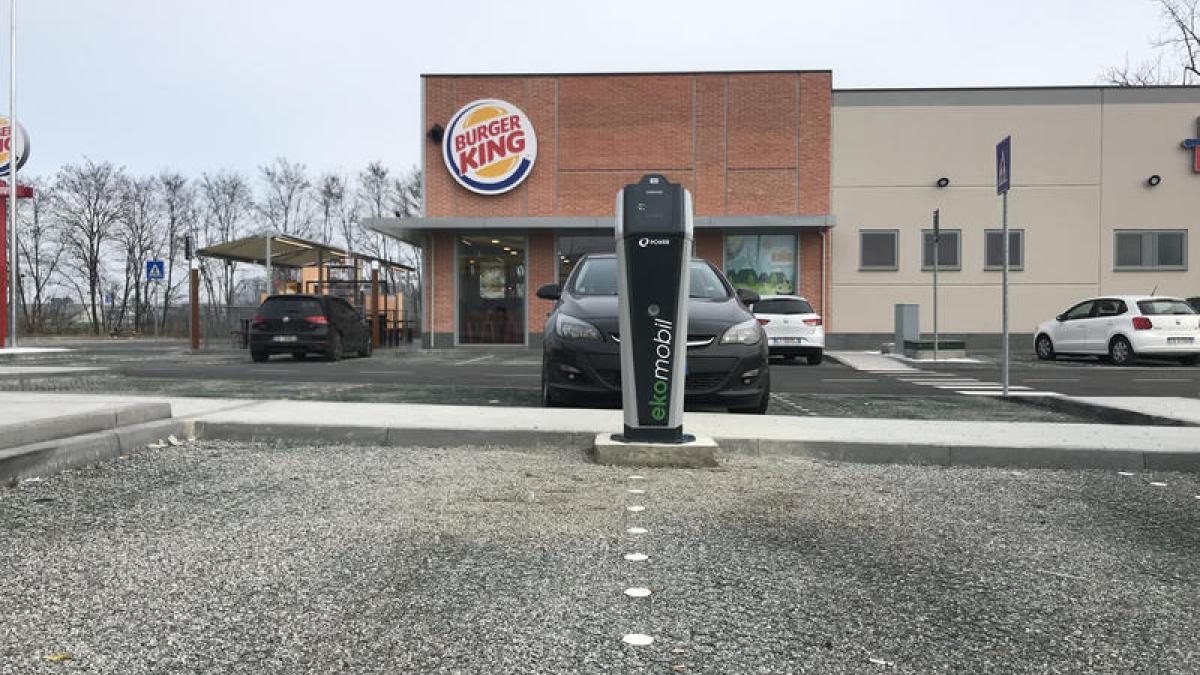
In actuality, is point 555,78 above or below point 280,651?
above

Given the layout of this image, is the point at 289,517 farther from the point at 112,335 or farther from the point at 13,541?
the point at 112,335

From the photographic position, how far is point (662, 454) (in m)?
5.45

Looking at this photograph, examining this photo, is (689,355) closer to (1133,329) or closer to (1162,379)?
(1162,379)

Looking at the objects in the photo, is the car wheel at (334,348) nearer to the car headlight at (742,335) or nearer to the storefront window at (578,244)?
the storefront window at (578,244)

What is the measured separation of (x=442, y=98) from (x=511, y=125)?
202cm

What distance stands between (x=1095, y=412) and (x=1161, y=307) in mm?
10916

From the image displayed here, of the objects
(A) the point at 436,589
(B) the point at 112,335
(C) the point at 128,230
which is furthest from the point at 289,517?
(C) the point at 128,230

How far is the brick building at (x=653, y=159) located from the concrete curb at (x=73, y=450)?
57.6 feet

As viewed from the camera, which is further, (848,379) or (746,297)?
(848,379)

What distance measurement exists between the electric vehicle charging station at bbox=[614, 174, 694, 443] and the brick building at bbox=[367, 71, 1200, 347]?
1787 centimetres

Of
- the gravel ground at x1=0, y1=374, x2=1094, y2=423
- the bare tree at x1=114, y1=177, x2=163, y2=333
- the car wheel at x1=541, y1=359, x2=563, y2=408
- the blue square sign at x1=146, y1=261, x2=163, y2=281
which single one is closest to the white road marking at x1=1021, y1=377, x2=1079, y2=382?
the gravel ground at x1=0, y1=374, x2=1094, y2=423

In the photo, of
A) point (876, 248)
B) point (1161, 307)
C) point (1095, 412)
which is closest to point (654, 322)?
point (1095, 412)

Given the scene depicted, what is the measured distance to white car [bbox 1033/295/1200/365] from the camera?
16781 millimetres

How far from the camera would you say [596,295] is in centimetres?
769
